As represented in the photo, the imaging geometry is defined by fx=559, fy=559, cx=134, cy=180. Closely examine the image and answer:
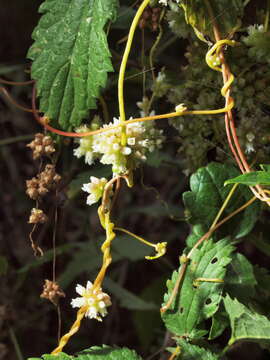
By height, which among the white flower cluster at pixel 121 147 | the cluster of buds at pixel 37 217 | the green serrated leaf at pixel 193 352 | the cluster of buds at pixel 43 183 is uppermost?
the white flower cluster at pixel 121 147

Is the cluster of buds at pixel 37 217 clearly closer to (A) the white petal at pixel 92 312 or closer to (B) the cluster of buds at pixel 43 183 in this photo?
(B) the cluster of buds at pixel 43 183

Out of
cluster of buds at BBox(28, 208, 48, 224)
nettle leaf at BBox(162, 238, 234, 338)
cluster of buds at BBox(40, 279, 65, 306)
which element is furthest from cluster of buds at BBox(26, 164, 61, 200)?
nettle leaf at BBox(162, 238, 234, 338)

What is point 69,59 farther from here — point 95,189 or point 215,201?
point 215,201

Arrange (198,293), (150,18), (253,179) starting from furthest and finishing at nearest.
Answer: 1. (150,18)
2. (198,293)
3. (253,179)

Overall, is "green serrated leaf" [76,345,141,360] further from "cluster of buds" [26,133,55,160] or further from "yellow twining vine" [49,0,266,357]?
"cluster of buds" [26,133,55,160]

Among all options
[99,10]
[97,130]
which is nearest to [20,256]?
[97,130]

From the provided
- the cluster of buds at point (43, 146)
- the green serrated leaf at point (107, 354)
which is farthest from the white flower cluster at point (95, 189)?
the green serrated leaf at point (107, 354)

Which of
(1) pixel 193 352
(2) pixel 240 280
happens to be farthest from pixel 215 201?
(1) pixel 193 352
